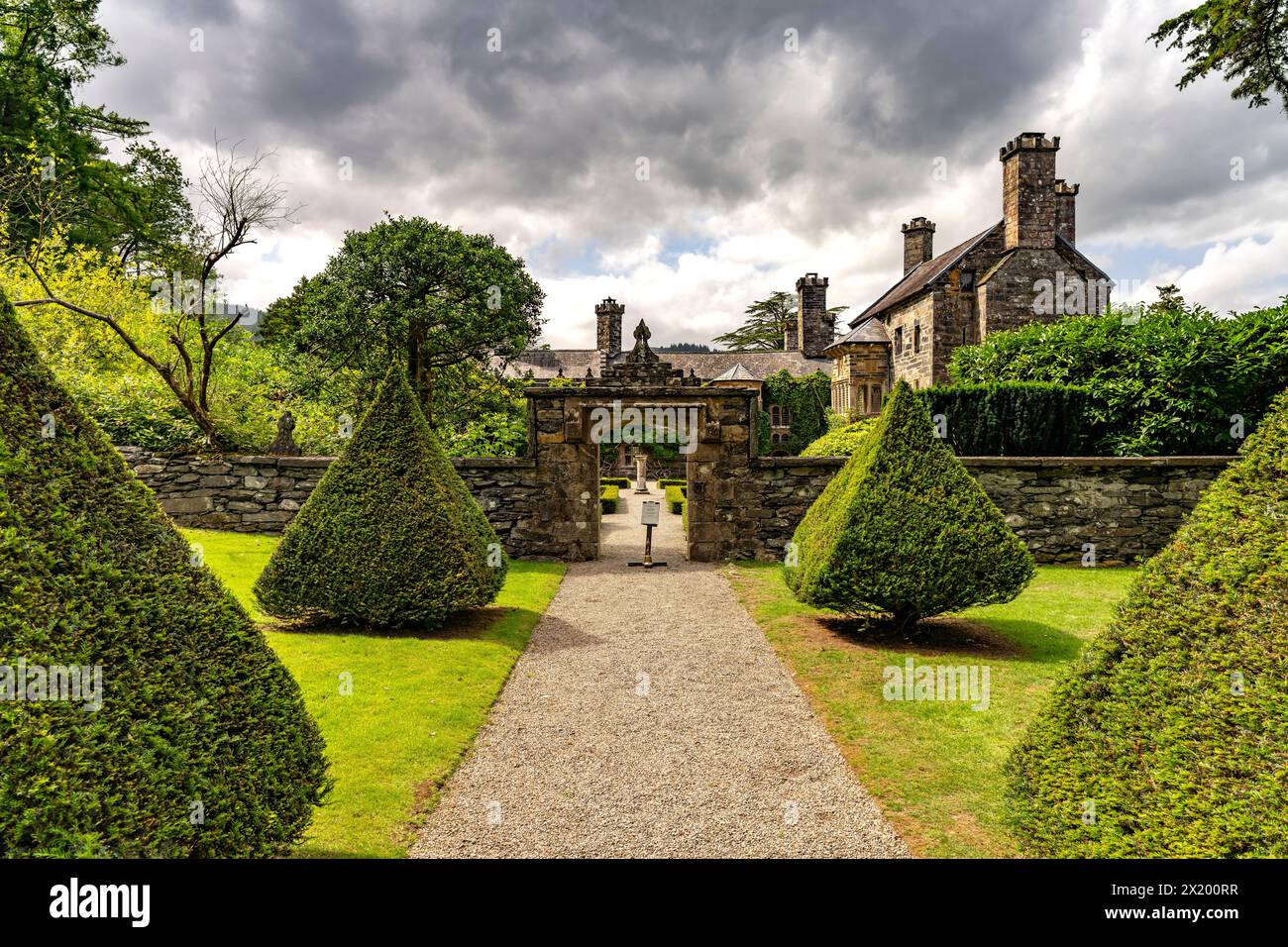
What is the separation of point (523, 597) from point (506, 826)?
21.8ft

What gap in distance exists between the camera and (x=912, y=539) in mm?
7492

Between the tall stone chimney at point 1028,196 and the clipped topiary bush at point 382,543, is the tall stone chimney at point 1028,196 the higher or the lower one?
the higher one

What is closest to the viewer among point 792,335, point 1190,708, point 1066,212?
point 1190,708

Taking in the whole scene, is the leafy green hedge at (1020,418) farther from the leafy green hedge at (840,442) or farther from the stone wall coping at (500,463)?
the stone wall coping at (500,463)

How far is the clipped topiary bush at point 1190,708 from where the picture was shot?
2.22m

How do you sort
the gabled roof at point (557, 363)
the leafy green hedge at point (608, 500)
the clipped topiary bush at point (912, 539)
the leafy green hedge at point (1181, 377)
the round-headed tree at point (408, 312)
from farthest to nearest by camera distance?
the gabled roof at point (557, 363) < the leafy green hedge at point (608, 500) < the round-headed tree at point (408, 312) < the leafy green hedge at point (1181, 377) < the clipped topiary bush at point (912, 539)

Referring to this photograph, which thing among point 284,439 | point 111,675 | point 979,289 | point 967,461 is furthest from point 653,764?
point 979,289

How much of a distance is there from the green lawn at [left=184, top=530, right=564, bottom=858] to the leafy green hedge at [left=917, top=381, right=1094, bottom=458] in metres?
10.3

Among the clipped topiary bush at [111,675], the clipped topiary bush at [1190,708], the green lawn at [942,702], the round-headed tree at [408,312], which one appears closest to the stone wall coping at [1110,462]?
the green lawn at [942,702]

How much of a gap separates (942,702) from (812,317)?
44.8m

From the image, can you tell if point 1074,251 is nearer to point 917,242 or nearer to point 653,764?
point 917,242

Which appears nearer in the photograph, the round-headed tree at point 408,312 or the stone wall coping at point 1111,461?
the stone wall coping at point 1111,461

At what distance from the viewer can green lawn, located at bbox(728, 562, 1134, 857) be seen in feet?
13.6

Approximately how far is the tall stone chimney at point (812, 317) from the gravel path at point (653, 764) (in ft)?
136
